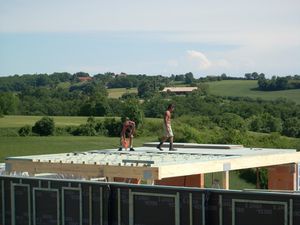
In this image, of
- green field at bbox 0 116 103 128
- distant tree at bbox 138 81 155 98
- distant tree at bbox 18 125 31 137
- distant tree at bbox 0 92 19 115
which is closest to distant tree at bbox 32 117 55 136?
distant tree at bbox 18 125 31 137

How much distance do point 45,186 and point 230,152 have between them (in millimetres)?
6940

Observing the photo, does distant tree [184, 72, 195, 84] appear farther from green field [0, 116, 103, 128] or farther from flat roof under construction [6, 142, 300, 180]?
flat roof under construction [6, 142, 300, 180]

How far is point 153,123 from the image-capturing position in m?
56.7

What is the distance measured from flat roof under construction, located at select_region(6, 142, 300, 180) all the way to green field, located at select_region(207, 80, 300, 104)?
64245 mm

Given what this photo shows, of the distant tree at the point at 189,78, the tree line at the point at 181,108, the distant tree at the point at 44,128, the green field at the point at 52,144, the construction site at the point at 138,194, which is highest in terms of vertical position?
the distant tree at the point at 189,78

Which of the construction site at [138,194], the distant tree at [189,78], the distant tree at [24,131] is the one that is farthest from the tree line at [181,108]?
the construction site at [138,194]

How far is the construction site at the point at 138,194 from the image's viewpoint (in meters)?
12.2

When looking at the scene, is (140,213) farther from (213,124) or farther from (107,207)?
(213,124)

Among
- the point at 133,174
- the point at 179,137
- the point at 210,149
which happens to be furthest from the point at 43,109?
the point at 133,174

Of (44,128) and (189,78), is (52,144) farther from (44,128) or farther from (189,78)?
(189,78)

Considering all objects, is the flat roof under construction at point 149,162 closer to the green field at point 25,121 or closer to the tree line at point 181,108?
the tree line at point 181,108

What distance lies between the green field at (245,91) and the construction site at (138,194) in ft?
217

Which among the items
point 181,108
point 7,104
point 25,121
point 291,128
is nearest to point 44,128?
point 25,121

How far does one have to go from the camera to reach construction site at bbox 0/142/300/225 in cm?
1218
